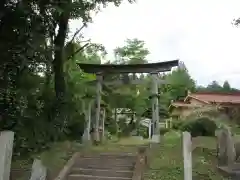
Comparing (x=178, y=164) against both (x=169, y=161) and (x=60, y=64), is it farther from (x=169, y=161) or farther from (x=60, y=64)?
(x=60, y=64)

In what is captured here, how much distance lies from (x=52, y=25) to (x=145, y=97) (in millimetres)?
17330

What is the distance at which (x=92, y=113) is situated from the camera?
50.9ft

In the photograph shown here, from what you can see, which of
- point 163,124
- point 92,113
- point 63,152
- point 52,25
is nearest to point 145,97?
point 163,124

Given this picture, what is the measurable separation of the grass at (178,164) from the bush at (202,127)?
1991 mm

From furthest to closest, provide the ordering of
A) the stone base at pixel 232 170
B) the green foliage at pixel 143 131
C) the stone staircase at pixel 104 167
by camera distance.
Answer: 1. the green foliage at pixel 143 131
2. the stone staircase at pixel 104 167
3. the stone base at pixel 232 170

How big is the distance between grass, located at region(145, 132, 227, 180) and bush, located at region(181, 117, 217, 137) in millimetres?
1991

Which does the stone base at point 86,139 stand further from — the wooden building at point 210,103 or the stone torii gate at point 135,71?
the wooden building at point 210,103

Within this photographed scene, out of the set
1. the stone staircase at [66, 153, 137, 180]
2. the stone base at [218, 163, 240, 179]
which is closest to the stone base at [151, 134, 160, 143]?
the stone staircase at [66, 153, 137, 180]

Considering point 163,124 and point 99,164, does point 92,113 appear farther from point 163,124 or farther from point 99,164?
point 163,124

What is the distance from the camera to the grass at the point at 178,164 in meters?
8.54

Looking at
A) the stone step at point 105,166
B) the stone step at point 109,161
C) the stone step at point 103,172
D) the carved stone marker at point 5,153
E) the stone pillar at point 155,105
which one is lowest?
the stone step at point 103,172

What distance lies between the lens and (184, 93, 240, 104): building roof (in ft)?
73.5

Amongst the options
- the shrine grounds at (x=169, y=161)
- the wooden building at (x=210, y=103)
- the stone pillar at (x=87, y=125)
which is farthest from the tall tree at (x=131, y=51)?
the shrine grounds at (x=169, y=161)

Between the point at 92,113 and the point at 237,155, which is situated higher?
the point at 92,113
